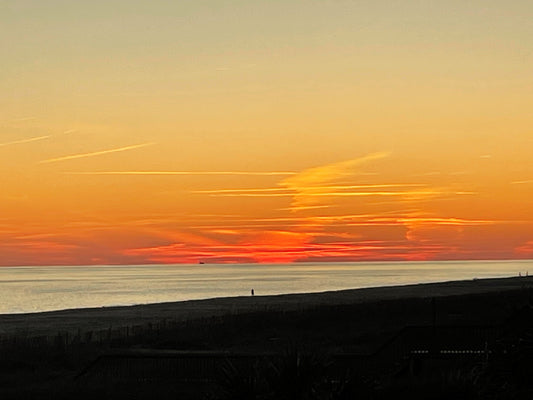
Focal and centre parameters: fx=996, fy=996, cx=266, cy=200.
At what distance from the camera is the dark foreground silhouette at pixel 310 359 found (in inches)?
606

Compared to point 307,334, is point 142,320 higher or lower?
lower

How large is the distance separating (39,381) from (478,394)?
1640cm

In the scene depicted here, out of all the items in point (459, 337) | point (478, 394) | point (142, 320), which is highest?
point (478, 394)

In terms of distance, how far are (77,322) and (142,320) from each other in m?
5.05

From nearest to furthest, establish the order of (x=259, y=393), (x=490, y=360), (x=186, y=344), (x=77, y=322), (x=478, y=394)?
1. (x=259, y=393)
2. (x=478, y=394)
3. (x=490, y=360)
4. (x=186, y=344)
5. (x=77, y=322)

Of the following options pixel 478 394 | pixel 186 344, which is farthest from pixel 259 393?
pixel 186 344

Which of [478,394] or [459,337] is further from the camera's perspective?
[459,337]

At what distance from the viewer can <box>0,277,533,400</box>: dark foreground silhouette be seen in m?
15.4

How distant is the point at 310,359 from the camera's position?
15.4 meters

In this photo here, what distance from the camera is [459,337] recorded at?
27.8 metres

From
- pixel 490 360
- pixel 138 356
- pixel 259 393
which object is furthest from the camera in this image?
pixel 138 356

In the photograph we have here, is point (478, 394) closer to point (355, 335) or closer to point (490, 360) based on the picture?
point (490, 360)

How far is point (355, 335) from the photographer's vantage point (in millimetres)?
39594

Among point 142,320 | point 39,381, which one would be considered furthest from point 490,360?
point 142,320
